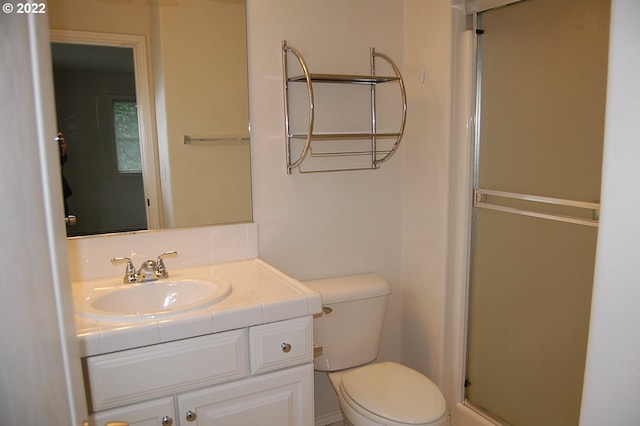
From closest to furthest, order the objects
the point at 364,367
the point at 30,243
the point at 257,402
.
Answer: the point at 30,243 → the point at 257,402 → the point at 364,367

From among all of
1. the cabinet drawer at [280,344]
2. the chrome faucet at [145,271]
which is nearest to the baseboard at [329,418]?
the cabinet drawer at [280,344]

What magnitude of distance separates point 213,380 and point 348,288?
2.39 feet

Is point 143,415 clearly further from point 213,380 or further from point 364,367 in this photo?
point 364,367

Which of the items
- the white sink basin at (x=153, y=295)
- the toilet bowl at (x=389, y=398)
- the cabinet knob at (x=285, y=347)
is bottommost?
the toilet bowl at (x=389, y=398)

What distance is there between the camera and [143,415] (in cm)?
129

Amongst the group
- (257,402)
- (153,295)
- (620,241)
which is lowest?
(257,402)

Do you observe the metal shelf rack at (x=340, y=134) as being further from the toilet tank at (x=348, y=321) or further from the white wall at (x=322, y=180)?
the toilet tank at (x=348, y=321)

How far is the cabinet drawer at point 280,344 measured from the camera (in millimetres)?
1408

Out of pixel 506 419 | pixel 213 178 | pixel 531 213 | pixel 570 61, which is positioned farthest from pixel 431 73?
pixel 506 419

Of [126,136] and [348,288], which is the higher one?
[126,136]

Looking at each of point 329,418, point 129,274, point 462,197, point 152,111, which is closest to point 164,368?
point 129,274

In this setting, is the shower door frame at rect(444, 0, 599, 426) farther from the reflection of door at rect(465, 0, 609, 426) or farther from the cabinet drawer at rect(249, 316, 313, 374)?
the cabinet drawer at rect(249, 316, 313, 374)

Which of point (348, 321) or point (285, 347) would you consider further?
point (348, 321)

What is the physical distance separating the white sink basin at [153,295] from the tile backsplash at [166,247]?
0.47 feet
